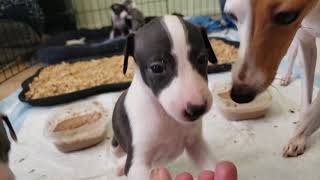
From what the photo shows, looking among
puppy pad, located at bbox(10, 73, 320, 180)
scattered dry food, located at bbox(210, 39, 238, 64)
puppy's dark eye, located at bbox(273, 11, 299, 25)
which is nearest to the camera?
puppy's dark eye, located at bbox(273, 11, 299, 25)

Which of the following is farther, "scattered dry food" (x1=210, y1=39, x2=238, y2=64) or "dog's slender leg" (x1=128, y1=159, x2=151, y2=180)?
"scattered dry food" (x1=210, y1=39, x2=238, y2=64)

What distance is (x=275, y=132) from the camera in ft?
5.85

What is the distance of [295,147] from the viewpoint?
1595mm

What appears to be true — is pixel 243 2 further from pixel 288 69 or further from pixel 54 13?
pixel 54 13

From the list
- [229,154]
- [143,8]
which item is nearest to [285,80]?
[229,154]

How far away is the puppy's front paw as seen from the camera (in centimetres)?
159

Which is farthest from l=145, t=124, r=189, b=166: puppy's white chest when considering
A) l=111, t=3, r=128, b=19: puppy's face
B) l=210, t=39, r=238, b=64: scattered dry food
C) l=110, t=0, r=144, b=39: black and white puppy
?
l=111, t=3, r=128, b=19: puppy's face

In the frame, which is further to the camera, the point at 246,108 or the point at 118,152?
the point at 246,108

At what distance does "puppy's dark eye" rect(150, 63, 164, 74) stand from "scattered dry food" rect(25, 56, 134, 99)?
55.6 inches

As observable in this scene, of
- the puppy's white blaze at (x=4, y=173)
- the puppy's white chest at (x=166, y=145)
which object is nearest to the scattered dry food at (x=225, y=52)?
the puppy's white chest at (x=166, y=145)

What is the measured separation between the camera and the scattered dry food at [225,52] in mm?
2672

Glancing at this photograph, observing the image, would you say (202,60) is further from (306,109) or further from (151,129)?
(306,109)

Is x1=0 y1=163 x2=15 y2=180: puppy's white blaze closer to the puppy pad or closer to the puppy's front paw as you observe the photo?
the puppy pad

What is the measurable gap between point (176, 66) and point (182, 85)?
0.21 ft
